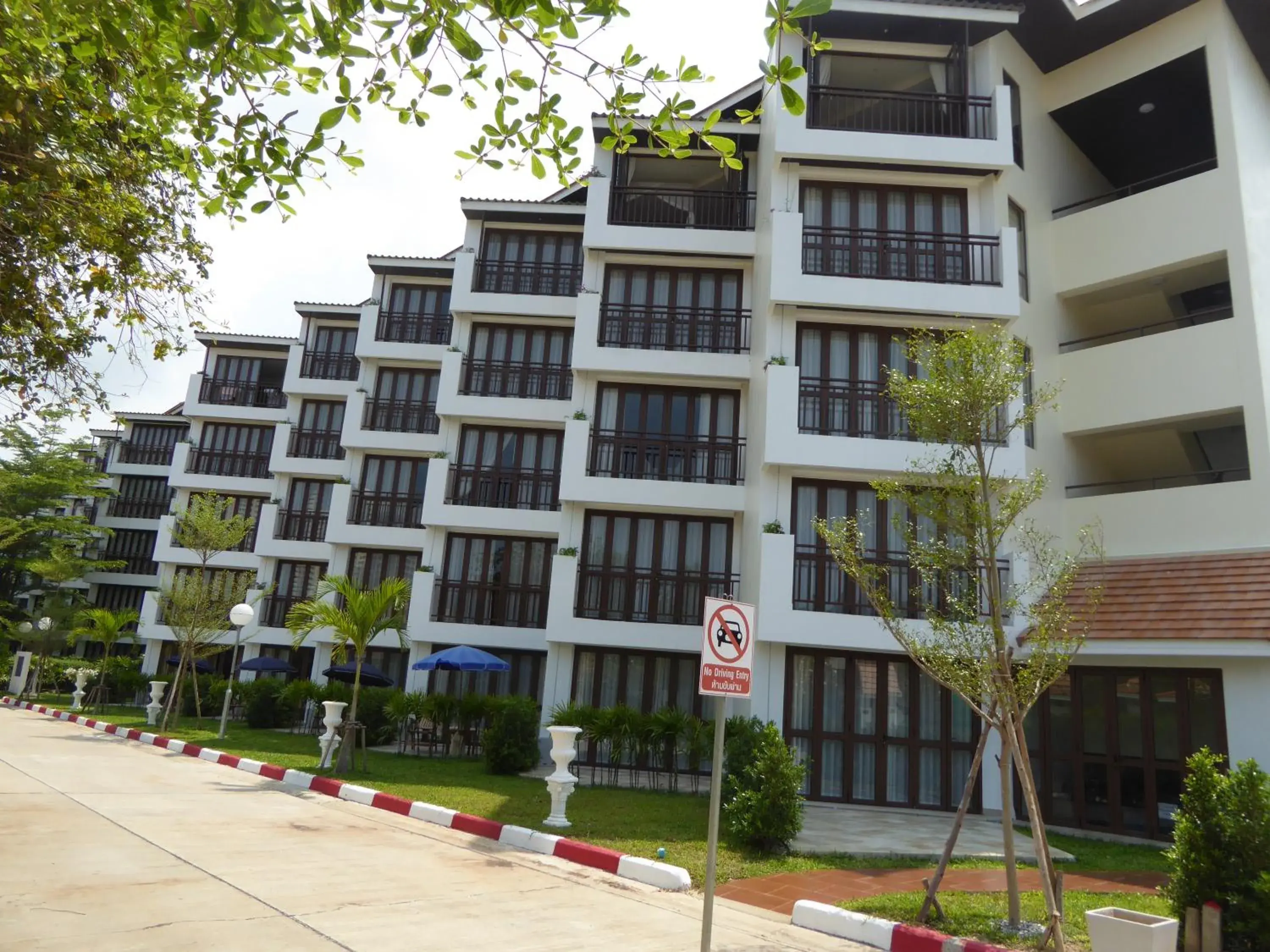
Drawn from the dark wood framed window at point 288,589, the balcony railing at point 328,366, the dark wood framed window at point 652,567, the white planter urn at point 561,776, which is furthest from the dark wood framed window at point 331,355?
the white planter urn at point 561,776

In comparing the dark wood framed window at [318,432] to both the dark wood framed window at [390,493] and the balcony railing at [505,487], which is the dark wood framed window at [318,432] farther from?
the balcony railing at [505,487]

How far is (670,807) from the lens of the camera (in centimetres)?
1244

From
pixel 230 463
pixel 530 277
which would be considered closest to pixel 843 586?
pixel 530 277

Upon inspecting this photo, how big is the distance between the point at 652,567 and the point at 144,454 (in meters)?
31.4

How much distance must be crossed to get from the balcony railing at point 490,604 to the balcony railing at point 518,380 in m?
4.70

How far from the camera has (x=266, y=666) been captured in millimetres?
23984

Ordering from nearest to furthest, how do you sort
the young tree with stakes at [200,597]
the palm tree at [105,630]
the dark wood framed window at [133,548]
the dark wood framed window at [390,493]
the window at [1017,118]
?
the window at [1017,118]
the young tree with stakes at [200,597]
the dark wood framed window at [390,493]
the palm tree at [105,630]
the dark wood framed window at [133,548]

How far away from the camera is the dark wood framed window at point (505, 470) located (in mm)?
21016

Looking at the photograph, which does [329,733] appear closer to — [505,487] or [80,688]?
[505,487]

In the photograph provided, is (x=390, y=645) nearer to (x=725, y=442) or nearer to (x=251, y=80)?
(x=725, y=442)

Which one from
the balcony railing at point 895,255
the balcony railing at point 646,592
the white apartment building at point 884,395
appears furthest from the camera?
the balcony railing at point 646,592

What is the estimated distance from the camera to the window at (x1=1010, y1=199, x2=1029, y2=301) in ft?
52.0

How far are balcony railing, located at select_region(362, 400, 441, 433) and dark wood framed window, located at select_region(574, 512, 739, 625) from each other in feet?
29.6

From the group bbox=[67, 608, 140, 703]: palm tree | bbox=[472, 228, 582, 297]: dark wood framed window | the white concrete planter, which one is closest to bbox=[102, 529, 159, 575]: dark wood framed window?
bbox=[67, 608, 140, 703]: palm tree
